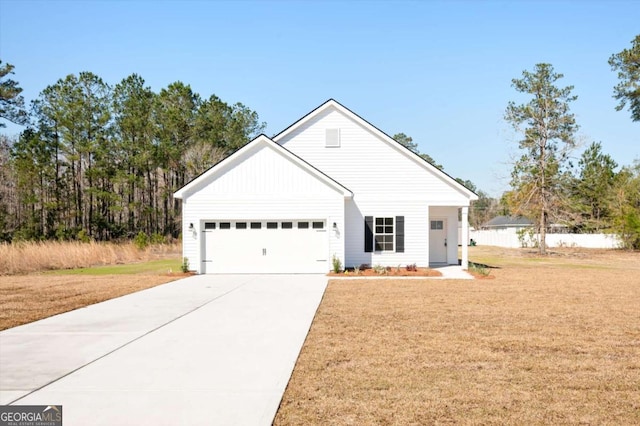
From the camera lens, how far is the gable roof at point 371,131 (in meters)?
20.6

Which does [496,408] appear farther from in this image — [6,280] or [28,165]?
[28,165]

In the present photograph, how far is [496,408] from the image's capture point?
4840mm

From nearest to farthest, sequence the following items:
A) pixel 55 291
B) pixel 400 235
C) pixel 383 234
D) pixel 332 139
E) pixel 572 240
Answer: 1. pixel 55 291
2. pixel 400 235
3. pixel 383 234
4. pixel 332 139
5. pixel 572 240

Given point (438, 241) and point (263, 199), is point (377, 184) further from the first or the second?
point (263, 199)

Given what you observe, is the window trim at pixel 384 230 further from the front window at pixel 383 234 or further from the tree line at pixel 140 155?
the tree line at pixel 140 155

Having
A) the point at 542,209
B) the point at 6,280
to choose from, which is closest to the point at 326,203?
the point at 6,280

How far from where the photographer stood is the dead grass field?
4.75 m

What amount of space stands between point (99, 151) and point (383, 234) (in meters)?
29.0

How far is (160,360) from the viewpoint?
6.61 m

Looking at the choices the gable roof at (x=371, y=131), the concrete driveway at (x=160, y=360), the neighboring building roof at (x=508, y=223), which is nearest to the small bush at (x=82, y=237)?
the gable roof at (x=371, y=131)

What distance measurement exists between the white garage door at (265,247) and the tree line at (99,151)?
21.3 m

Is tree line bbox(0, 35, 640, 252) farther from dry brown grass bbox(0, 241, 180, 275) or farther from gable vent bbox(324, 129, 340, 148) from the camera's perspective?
gable vent bbox(324, 129, 340, 148)

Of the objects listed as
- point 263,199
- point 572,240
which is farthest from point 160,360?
point 572,240

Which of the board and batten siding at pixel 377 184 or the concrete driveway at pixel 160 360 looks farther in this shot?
the board and batten siding at pixel 377 184
